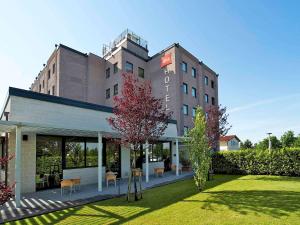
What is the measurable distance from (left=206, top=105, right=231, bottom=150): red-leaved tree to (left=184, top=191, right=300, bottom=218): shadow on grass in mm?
6548

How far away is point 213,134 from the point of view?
17.6 metres

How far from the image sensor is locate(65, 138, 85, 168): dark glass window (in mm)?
14312

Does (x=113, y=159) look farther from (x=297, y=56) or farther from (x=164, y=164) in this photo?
(x=297, y=56)

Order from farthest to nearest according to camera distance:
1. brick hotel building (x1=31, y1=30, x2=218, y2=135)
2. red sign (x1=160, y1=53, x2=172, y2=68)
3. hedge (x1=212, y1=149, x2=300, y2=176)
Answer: red sign (x1=160, y1=53, x2=172, y2=68), brick hotel building (x1=31, y1=30, x2=218, y2=135), hedge (x1=212, y1=149, x2=300, y2=176)

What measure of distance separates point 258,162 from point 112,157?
12.0 meters

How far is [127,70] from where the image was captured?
29812 mm

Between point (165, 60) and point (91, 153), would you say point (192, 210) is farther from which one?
point (165, 60)

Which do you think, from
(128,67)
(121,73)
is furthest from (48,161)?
(128,67)

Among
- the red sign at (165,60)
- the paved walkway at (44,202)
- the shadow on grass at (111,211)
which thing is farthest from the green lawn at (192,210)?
the red sign at (165,60)

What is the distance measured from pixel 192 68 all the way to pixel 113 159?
20.1 meters

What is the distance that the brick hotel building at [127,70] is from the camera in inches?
1093

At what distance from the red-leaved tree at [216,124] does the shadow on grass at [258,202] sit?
21.5ft

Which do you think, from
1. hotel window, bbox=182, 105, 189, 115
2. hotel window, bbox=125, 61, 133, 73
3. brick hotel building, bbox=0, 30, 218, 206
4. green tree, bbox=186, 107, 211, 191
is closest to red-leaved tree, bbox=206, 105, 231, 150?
brick hotel building, bbox=0, 30, 218, 206

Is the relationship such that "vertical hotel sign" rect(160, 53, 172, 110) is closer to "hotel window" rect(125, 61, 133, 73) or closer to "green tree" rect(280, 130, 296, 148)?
"hotel window" rect(125, 61, 133, 73)
